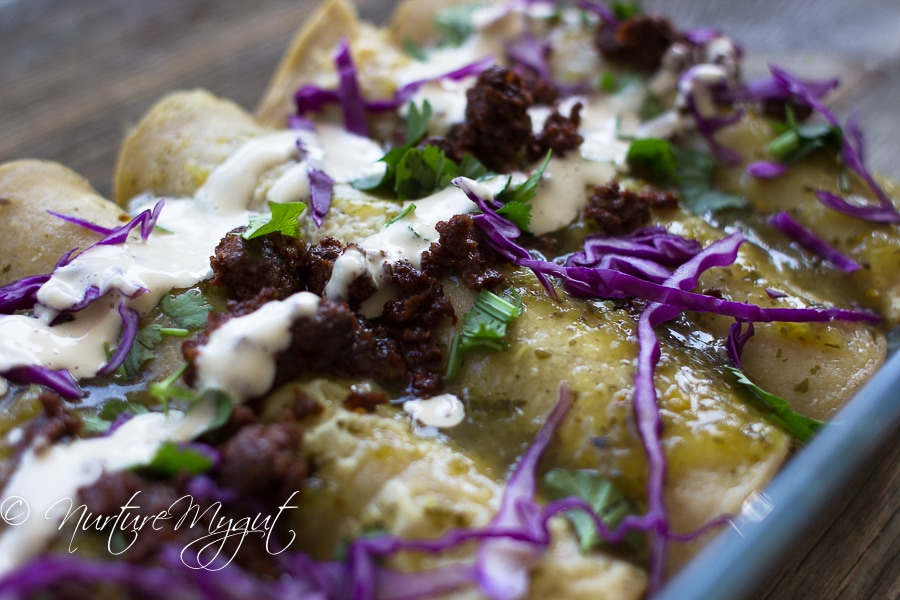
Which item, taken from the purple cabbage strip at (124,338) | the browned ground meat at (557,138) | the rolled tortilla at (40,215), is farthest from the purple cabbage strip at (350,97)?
the purple cabbage strip at (124,338)

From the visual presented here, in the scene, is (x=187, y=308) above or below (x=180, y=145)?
below

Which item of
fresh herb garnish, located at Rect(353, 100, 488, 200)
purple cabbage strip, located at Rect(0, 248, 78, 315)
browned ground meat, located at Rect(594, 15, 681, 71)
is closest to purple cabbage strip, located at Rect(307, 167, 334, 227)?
fresh herb garnish, located at Rect(353, 100, 488, 200)

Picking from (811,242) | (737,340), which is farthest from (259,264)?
(811,242)

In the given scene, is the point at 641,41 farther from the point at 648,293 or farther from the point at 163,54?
the point at 163,54

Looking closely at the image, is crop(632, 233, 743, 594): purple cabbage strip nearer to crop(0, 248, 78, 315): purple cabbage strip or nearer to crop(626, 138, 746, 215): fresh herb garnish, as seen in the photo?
crop(626, 138, 746, 215): fresh herb garnish

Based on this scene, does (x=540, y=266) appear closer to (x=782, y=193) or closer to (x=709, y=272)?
(x=709, y=272)

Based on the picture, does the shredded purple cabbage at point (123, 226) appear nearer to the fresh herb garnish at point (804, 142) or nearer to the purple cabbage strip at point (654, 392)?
the purple cabbage strip at point (654, 392)

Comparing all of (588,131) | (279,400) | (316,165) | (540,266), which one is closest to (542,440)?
(540,266)
